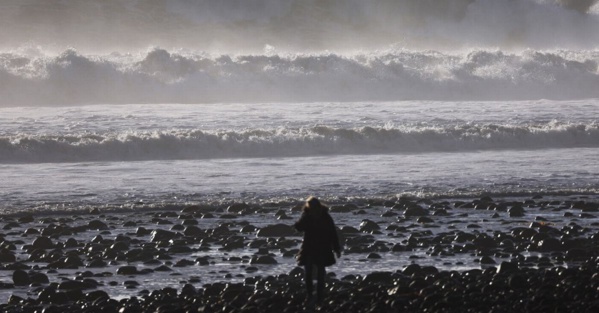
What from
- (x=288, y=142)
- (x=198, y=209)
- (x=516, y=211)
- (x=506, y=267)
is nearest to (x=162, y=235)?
(x=198, y=209)

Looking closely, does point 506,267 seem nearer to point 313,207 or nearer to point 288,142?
point 313,207

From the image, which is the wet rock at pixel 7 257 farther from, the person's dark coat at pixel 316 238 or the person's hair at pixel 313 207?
the person's hair at pixel 313 207

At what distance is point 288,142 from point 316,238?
15.2m

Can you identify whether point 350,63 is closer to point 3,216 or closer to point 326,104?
point 326,104

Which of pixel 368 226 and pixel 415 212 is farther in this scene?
pixel 415 212

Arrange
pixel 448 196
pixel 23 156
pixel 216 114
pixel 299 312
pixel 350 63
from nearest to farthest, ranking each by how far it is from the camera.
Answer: pixel 299 312
pixel 448 196
pixel 23 156
pixel 216 114
pixel 350 63

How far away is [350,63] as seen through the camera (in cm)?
4244

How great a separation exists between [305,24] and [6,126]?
28305mm

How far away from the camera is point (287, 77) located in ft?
134

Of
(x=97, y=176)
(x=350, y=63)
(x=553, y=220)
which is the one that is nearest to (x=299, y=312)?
(x=553, y=220)

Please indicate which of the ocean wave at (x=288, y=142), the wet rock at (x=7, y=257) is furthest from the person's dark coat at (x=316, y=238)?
the ocean wave at (x=288, y=142)

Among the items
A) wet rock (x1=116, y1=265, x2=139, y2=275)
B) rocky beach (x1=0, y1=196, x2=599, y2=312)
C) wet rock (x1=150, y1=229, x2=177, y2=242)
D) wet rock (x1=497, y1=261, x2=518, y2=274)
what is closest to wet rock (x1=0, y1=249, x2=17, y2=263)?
rocky beach (x1=0, y1=196, x2=599, y2=312)

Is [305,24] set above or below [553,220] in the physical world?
above

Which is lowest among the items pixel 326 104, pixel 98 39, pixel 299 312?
pixel 299 312
